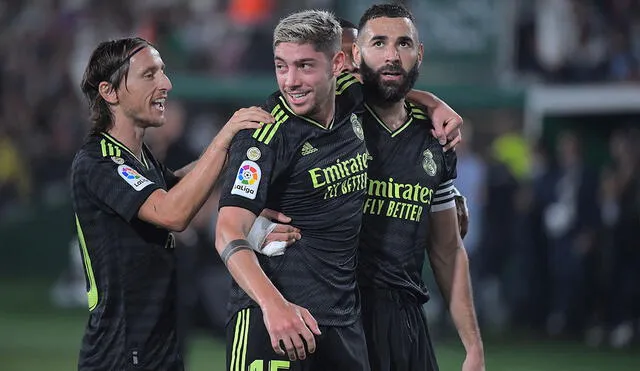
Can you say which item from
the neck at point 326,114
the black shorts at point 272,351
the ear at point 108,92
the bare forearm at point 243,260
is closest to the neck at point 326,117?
the neck at point 326,114

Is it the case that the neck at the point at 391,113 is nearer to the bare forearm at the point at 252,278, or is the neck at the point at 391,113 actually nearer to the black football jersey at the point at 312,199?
the black football jersey at the point at 312,199

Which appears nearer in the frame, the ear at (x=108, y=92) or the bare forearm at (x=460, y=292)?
the ear at (x=108, y=92)

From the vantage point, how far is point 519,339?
45.7ft

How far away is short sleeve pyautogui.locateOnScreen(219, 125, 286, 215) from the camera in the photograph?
17.1 feet

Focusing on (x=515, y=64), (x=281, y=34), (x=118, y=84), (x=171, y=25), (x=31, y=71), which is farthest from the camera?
(x=31, y=71)

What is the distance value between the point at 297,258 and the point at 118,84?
4.06 ft

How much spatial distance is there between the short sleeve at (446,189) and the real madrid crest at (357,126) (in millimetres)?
677

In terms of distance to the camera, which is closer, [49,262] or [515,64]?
[515,64]

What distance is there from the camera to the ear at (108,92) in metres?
5.89

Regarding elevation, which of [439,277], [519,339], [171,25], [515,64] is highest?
[171,25]

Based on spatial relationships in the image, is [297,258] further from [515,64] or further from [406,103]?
[515,64]

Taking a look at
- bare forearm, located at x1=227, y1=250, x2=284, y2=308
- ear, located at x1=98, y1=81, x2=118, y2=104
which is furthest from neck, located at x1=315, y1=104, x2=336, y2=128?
ear, located at x1=98, y1=81, x2=118, y2=104

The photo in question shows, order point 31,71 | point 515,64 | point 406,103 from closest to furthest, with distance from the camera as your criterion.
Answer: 1. point 406,103
2. point 515,64
3. point 31,71

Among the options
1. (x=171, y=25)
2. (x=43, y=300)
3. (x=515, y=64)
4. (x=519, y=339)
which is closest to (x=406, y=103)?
(x=519, y=339)
